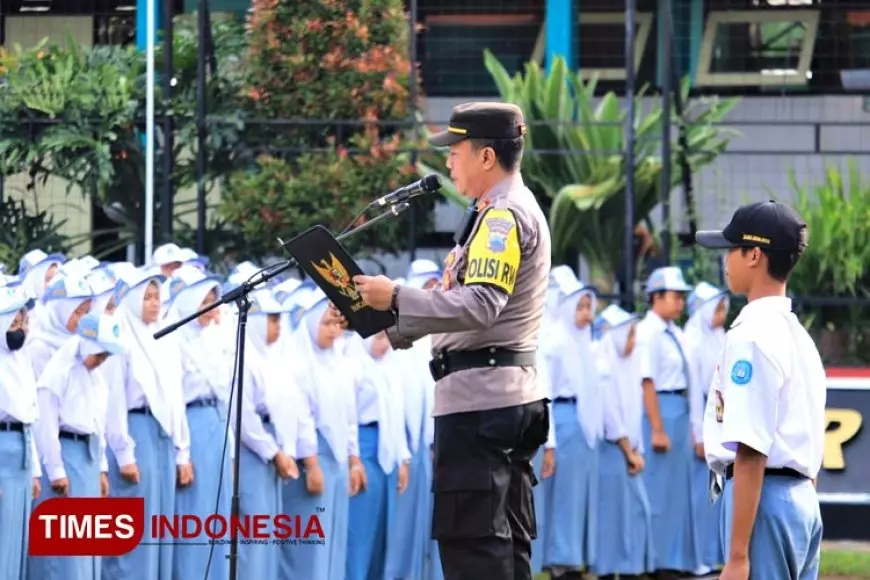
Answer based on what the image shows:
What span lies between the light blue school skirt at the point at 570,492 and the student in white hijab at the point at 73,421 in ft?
12.7

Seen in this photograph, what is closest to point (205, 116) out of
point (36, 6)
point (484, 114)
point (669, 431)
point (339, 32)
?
point (339, 32)

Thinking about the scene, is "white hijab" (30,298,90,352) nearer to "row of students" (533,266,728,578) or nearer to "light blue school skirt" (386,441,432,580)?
"light blue school skirt" (386,441,432,580)

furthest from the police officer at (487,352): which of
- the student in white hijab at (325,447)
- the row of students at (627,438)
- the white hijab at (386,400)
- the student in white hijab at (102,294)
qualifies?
the row of students at (627,438)

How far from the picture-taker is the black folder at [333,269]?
18.0 feet

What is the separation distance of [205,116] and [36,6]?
255 centimetres

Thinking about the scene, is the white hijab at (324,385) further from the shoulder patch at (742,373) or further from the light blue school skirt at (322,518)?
the shoulder patch at (742,373)

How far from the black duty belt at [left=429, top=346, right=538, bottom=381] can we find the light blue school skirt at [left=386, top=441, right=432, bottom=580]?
200 inches

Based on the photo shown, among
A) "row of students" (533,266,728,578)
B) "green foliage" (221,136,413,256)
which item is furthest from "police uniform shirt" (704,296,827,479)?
"green foliage" (221,136,413,256)

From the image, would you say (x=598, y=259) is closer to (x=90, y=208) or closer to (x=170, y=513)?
(x=90, y=208)

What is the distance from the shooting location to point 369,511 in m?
10.6

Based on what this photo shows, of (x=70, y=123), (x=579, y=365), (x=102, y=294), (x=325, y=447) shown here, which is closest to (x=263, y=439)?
(x=325, y=447)

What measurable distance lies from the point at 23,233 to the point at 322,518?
4.42 m

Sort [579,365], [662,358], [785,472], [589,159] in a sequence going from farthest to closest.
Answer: [589,159] < [662,358] < [579,365] < [785,472]

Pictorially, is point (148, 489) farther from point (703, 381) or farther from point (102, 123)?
point (102, 123)
